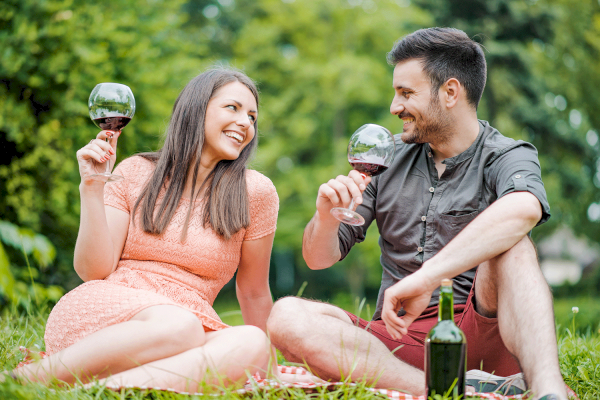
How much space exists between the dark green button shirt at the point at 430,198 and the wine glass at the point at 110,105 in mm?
1267

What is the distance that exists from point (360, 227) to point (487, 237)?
898mm

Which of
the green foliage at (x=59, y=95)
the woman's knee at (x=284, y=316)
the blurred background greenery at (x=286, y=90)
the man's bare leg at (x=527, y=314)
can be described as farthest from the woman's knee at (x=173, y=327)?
the green foliage at (x=59, y=95)

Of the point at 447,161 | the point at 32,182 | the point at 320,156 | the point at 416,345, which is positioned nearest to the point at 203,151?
the point at 447,161

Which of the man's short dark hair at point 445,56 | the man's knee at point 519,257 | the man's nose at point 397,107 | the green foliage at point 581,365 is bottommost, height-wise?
the green foliage at point 581,365

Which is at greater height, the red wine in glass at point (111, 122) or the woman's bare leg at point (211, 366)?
the red wine in glass at point (111, 122)

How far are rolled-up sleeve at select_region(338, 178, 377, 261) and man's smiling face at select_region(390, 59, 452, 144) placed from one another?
37 centimetres

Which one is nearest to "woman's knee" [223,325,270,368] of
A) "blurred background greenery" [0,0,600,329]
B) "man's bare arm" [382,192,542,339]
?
"man's bare arm" [382,192,542,339]

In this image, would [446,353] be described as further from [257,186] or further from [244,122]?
[244,122]

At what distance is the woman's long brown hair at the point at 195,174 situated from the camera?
296 cm

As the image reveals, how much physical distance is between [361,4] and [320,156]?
189 inches

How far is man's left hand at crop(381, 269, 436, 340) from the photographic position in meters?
2.17

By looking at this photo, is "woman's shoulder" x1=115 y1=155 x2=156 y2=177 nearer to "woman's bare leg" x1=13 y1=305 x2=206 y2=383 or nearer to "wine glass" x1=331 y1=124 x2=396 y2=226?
"woman's bare leg" x1=13 y1=305 x2=206 y2=383

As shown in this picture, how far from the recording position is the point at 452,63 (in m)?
3.04

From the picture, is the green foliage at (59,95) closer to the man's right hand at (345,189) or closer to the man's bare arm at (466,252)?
the man's right hand at (345,189)
